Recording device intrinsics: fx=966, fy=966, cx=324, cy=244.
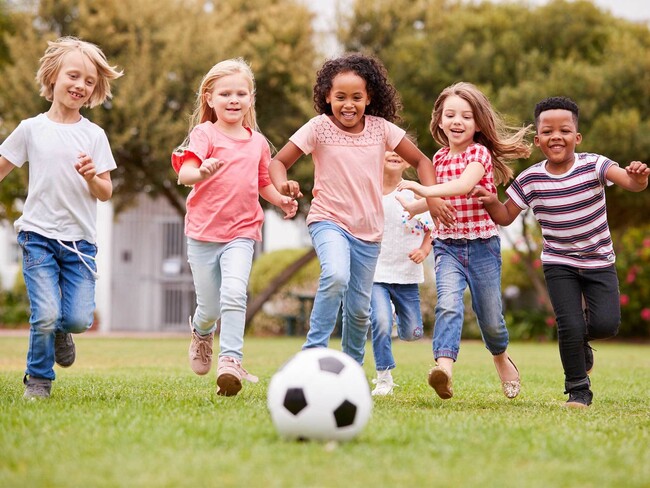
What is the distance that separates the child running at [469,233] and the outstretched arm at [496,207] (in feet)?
0.17

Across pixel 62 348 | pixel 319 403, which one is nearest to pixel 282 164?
pixel 62 348

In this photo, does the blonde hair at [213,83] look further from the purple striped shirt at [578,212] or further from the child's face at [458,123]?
the purple striped shirt at [578,212]

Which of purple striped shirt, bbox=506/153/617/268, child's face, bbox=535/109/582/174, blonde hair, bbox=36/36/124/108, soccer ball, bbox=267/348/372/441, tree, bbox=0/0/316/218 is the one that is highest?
tree, bbox=0/0/316/218

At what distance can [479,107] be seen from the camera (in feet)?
20.1

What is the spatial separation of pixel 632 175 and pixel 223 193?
241cm

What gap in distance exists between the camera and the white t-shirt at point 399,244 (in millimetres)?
7020

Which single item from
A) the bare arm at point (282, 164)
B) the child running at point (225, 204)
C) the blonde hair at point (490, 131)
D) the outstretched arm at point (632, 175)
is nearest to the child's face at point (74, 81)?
the child running at point (225, 204)

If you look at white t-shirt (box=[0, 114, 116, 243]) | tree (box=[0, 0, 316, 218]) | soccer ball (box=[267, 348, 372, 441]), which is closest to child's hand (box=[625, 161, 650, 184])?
soccer ball (box=[267, 348, 372, 441])

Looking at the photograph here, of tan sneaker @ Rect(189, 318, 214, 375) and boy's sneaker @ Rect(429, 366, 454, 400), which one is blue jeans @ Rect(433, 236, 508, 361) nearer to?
boy's sneaker @ Rect(429, 366, 454, 400)

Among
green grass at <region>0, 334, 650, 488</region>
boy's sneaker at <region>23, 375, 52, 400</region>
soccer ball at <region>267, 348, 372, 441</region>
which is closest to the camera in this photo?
green grass at <region>0, 334, 650, 488</region>

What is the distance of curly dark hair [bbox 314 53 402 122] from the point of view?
5805 mm

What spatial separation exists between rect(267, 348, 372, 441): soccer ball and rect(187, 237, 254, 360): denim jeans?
5.48 feet

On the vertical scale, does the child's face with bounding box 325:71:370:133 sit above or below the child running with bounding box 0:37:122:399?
above

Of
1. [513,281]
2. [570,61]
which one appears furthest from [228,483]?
[513,281]
